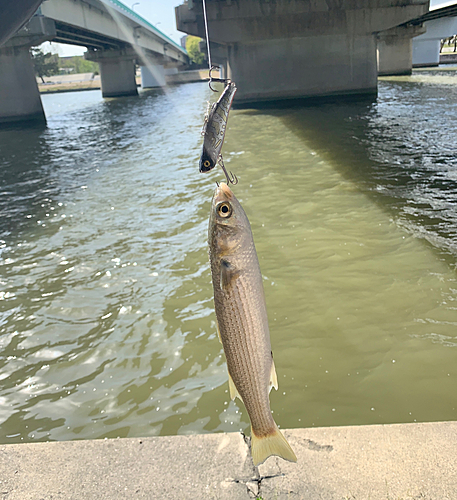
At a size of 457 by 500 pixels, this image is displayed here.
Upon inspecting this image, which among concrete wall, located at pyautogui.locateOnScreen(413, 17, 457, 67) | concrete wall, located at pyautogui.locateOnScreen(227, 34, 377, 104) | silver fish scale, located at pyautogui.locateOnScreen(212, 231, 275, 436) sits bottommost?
silver fish scale, located at pyautogui.locateOnScreen(212, 231, 275, 436)

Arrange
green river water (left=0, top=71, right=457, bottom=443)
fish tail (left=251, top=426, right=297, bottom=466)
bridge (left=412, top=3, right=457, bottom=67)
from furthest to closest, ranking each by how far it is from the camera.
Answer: bridge (left=412, top=3, right=457, bottom=67), green river water (left=0, top=71, right=457, bottom=443), fish tail (left=251, top=426, right=297, bottom=466)

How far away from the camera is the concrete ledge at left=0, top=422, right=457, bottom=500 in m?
3.09

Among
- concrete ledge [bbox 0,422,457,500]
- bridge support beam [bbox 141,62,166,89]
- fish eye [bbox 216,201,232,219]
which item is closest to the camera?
fish eye [bbox 216,201,232,219]

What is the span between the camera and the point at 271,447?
7.73 feet

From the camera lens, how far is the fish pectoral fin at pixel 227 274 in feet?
6.24

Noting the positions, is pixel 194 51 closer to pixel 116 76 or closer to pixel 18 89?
pixel 116 76

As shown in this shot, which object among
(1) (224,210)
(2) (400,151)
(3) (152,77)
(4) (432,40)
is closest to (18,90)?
(2) (400,151)

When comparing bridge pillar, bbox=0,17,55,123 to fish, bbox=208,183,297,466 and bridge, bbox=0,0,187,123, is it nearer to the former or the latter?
bridge, bbox=0,0,187,123

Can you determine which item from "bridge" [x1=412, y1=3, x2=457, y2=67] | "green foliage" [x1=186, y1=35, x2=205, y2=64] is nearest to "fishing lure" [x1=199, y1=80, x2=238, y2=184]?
"bridge" [x1=412, y1=3, x2=457, y2=67]

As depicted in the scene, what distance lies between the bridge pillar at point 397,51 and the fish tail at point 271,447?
6302cm

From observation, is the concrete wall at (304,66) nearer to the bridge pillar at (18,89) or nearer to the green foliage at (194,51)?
the bridge pillar at (18,89)

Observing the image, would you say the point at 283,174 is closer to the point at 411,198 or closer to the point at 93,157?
the point at 411,198

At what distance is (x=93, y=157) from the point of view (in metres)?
20.2

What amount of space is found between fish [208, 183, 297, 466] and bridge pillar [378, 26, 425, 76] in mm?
63019
